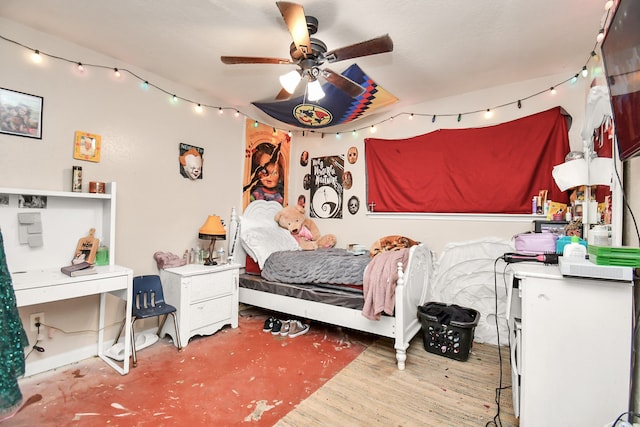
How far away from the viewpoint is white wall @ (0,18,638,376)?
2.24 m

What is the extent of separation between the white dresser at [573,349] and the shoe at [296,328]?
6.48ft

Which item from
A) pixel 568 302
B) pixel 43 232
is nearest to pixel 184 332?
pixel 43 232

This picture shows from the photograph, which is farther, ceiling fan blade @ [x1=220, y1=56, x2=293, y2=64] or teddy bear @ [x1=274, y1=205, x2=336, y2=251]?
teddy bear @ [x1=274, y1=205, x2=336, y2=251]

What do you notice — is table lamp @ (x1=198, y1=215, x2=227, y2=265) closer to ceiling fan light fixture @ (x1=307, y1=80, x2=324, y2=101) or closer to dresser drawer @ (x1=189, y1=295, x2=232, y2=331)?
dresser drawer @ (x1=189, y1=295, x2=232, y2=331)

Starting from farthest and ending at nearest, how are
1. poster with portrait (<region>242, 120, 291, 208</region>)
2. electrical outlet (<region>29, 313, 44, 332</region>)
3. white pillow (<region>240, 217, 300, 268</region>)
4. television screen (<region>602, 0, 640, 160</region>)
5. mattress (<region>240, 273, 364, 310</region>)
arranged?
poster with portrait (<region>242, 120, 291, 208</region>) < white pillow (<region>240, 217, 300, 268</region>) < mattress (<region>240, 273, 364, 310</region>) < electrical outlet (<region>29, 313, 44, 332</region>) < television screen (<region>602, 0, 640, 160</region>)

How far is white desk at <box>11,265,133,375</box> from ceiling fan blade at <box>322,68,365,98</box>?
2108 millimetres

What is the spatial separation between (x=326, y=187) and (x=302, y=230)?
0.70m

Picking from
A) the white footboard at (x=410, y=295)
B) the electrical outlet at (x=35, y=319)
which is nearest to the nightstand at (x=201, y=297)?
the electrical outlet at (x=35, y=319)

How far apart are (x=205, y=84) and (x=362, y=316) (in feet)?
9.13

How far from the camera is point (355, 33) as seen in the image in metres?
2.21

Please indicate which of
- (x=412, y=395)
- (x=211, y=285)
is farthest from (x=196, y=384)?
(x=412, y=395)

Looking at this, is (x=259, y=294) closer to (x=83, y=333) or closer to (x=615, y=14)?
(x=83, y=333)

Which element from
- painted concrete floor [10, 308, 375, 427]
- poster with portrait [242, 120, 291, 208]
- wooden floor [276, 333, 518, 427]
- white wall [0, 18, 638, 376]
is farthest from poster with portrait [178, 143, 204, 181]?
wooden floor [276, 333, 518, 427]

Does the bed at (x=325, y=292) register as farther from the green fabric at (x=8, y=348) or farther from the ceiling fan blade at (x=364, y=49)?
the green fabric at (x=8, y=348)
